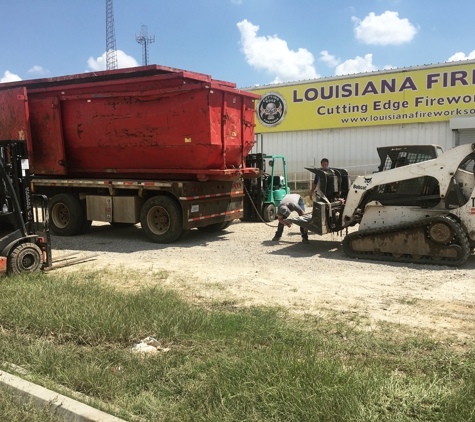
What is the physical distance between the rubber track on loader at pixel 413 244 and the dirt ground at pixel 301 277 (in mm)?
210

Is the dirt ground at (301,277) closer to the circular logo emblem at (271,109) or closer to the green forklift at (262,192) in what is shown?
the green forklift at (262,192)

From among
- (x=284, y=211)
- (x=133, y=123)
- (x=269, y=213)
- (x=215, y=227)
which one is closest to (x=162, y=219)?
(x=215, y=227)

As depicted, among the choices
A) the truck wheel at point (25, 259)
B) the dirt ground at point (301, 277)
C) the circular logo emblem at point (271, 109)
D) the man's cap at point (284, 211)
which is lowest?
the dirt ground at point (301, 277)

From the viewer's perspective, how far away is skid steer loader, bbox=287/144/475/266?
7.75 m

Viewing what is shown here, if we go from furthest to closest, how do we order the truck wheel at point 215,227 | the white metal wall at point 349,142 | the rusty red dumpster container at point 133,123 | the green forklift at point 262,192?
the white metal wall at point 349,142
the green forklift at point 262,192
the truck wheel at point 215,227
the rusty red dumpster container at point 133,123

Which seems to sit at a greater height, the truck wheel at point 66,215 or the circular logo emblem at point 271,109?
the circular logo emblem at point 271,109

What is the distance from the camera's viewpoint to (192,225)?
10.3 meters

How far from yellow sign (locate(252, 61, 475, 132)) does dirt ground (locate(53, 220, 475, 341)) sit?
13.0 meters

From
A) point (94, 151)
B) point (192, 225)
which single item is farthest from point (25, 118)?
point (192, 225)

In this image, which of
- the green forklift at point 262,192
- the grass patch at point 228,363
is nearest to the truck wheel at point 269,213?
the green forklift at point 262,192

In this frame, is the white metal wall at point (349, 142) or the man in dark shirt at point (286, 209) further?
the white metal wall at point (349, 142)

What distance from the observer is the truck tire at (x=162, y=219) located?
406 inches

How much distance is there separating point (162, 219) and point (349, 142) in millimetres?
14723

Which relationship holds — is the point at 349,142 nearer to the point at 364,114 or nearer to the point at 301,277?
Answer: the point at 364,114
